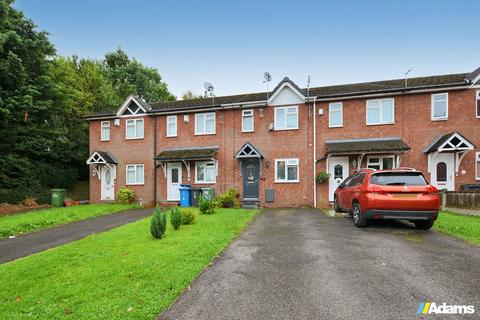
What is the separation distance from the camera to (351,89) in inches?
607

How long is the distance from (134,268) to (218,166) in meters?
11.8

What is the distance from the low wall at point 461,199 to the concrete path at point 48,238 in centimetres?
1487

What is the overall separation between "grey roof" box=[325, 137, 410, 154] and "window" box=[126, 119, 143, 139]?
483 inches

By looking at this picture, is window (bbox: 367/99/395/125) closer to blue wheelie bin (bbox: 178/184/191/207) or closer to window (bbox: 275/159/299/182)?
window (bbox: 275/159/299/182)

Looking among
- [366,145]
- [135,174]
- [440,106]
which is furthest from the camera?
[135,174]

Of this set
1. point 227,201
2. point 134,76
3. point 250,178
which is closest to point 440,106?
point 250,178

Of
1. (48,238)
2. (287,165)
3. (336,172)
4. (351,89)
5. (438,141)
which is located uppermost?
(351,89)

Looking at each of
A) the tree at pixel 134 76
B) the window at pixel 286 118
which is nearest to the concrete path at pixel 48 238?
the window at pixel 286 118

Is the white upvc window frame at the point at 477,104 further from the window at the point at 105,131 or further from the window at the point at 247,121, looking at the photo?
the window at the point at 105,131

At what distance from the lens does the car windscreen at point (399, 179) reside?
7352 millimetres

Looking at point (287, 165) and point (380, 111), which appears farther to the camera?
point (287, 165)

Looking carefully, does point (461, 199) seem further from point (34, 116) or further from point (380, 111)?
point (34, 116)

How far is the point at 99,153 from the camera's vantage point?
17.8 meters

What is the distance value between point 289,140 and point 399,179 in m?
8.35
